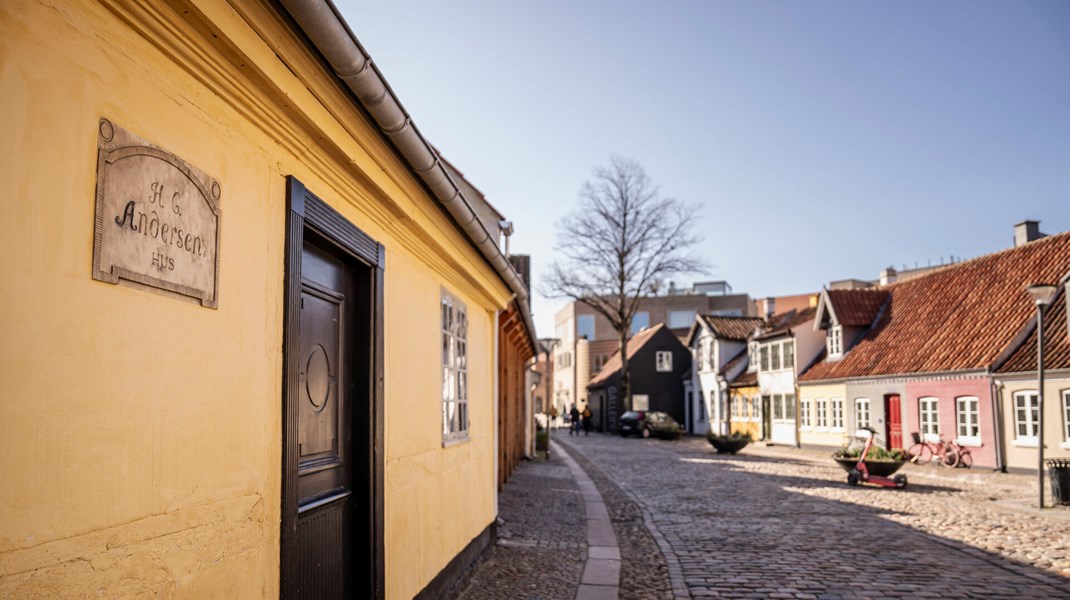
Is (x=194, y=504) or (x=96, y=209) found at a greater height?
(x=96, y=209)

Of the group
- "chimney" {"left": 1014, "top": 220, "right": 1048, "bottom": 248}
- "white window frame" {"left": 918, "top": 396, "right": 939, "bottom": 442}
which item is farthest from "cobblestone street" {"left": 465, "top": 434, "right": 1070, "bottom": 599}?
"chimney" {"left": 1014, "top": 220, "right": 1048, "bottom": 248}

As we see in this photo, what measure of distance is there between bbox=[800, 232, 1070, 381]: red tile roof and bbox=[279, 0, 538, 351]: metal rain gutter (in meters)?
18.5

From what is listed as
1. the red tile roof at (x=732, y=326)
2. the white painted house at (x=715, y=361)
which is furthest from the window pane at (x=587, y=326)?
the red tile roof at (x=732, y=326)

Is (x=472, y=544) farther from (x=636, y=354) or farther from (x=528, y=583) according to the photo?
(x=636, y=354)

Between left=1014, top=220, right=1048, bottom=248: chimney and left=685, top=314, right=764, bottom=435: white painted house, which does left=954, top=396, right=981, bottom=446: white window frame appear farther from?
left=685, top=314, right=764, bottom=435: white painted house

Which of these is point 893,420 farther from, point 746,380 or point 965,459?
point 746,380

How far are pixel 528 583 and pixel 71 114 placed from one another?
596 centimetres

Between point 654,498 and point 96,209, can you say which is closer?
point 96,209

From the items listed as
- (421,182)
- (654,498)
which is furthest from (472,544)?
(654,498)

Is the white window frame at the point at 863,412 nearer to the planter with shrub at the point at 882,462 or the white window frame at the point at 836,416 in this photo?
the white window frame at the point at 836,416

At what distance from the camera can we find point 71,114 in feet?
6.68

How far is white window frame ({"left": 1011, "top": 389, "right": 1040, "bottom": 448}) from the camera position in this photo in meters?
18.5

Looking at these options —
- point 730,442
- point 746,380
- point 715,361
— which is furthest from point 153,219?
point 715,361

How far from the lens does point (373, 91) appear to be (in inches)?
140
